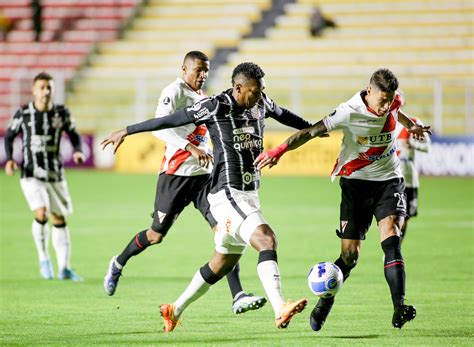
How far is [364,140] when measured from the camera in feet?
27.9

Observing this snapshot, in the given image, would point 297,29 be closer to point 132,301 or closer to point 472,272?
point 472,272

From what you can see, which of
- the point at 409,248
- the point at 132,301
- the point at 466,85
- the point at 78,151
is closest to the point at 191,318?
the point at 132,301

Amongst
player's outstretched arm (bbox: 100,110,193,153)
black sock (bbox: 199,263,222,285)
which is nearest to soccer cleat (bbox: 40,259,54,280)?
black sock (bbox: 199,263,222,285)

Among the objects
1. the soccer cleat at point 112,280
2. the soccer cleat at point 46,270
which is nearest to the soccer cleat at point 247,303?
the soccer cleat at point 112,280

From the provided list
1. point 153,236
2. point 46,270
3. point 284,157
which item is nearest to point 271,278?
point 153,236

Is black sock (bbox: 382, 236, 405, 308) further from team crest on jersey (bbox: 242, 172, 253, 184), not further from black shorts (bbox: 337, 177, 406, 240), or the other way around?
team crest on jersey (bbox: 242, 172, 253, 184)

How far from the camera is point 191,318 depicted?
9047mm

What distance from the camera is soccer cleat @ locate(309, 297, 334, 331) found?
8305mm

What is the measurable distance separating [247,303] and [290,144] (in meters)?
1.27

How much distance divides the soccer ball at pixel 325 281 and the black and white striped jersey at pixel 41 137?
4859 millimetres

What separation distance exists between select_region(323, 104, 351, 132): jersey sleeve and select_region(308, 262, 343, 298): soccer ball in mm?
1104

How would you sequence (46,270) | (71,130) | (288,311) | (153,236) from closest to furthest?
(288,311) < (153,236) < (46,270) < (71,130)

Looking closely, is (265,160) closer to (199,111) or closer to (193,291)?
(199,111)

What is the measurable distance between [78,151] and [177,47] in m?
21.4
